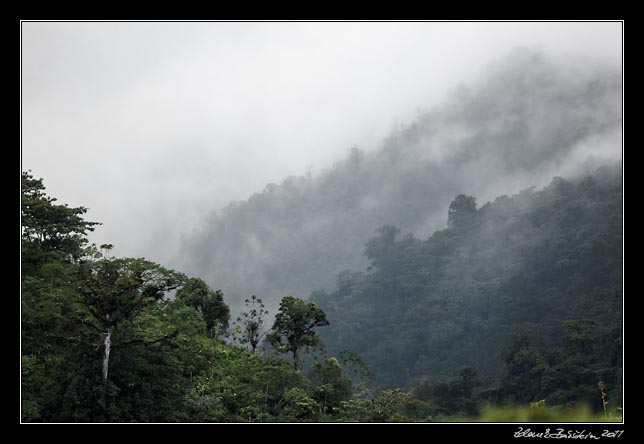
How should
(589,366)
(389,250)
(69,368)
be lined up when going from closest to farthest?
(69,368)
(589,366)
(389,250)

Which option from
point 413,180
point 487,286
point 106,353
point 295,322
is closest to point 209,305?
point 295,322

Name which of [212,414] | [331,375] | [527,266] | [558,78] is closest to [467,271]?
[527,266]

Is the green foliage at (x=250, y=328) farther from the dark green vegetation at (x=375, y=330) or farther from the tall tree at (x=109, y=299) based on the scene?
the tall tree at (x=109, y=299)

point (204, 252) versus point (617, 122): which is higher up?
point (617, 122)

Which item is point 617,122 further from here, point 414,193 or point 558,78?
point 414,193

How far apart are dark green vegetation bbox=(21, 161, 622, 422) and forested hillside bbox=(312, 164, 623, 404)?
189 mm

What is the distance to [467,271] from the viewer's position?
2650 inches

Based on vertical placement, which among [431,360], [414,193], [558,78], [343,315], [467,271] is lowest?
[431,360]

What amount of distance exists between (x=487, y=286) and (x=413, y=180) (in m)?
38.4

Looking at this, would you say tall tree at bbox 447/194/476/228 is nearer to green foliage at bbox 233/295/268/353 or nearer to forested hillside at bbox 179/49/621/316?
forested hillside at bbox 179/49/621/316

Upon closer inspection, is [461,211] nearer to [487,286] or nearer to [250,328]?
[487,286]

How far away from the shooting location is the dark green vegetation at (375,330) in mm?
12781

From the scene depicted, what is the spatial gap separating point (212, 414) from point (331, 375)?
4573mm
